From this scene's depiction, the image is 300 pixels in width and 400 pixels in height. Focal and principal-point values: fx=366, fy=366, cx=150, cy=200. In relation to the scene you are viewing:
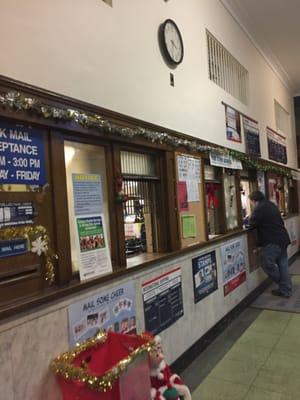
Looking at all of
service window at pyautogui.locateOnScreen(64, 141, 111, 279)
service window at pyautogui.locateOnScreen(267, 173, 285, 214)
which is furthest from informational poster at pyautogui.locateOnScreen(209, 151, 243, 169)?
service window at pyautogui.locateOnScreen(267, 173, 285, 214)

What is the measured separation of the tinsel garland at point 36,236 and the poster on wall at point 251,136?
13.9 feet

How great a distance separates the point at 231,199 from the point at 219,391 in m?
2.70

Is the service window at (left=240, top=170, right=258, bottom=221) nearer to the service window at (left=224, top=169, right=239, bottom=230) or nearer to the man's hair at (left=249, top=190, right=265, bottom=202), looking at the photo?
the man's hair at (left=249, top=190, right=265, bottom=202)

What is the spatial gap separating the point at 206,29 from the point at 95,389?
161 inches

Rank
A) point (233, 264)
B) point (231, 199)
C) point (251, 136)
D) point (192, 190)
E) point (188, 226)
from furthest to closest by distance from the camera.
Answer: point (251, 136), point (231, 199), point (233, 264), point (192, 190), point (188, 226)

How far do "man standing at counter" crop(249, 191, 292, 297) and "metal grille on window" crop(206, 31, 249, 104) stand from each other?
1604mm

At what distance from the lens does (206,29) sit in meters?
4.39

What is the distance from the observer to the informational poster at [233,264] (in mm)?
4410

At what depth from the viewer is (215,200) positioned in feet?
15.1

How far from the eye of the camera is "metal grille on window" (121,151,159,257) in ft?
9.91

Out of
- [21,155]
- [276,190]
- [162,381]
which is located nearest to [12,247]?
[21,155]

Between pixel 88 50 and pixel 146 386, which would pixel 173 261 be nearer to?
pixel 146 386

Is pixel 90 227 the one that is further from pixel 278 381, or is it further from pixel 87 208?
pixel 278 381

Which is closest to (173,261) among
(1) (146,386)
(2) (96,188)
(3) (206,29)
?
(2) (96,188)
